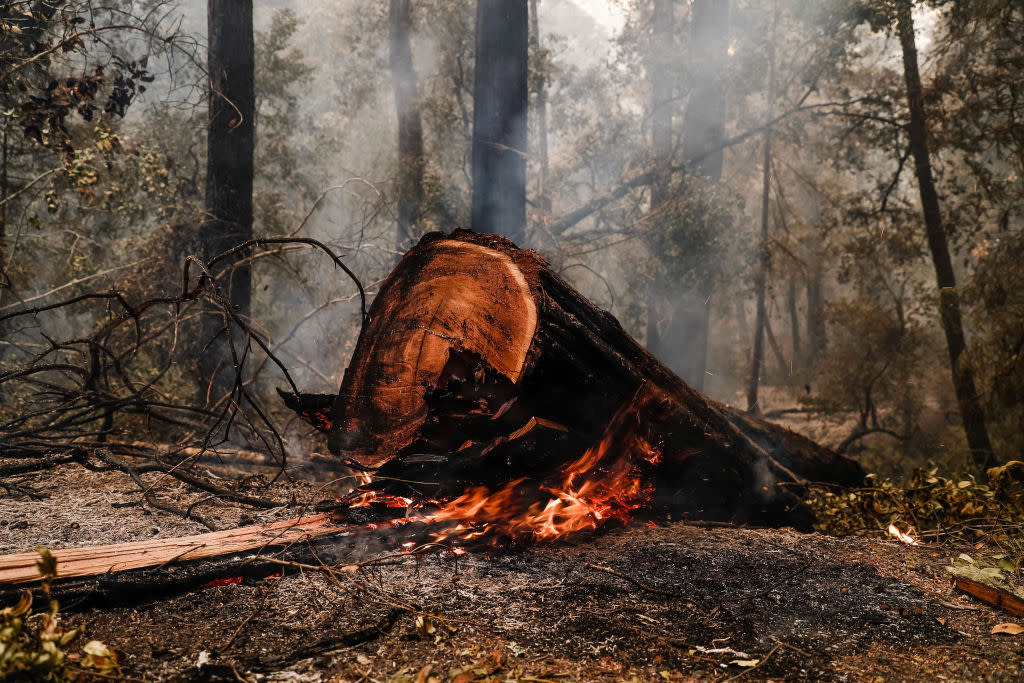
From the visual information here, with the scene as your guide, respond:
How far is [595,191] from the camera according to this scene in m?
16.1

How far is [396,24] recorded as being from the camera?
1778cm

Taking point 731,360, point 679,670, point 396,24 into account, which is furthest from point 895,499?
point 731,360

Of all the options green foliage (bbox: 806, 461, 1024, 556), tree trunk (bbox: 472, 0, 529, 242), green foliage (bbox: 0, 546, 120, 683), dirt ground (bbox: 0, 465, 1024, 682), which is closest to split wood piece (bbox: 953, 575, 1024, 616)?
dirt ground (bbox: 0, 465, 1024, 682)

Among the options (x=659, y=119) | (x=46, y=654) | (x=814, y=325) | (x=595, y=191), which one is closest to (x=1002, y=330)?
(x=46, y=654)

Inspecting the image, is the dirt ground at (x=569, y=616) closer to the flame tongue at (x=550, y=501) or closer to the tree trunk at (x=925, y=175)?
the flame tongue at (x=550, y=501)

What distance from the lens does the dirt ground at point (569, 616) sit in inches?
95.6

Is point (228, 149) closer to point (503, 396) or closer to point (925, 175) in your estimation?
point (503, 396)

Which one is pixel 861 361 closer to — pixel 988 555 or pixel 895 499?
pixel 895 499

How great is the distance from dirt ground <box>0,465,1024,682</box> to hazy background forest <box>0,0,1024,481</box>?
205 cm

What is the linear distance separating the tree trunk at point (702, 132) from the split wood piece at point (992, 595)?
35.3 ft

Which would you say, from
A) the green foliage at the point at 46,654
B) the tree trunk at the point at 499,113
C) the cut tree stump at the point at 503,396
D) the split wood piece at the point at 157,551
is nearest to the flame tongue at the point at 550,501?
the cut tree stump at the point at 503,396

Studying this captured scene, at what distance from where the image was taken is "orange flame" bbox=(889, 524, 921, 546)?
4171 millimetres

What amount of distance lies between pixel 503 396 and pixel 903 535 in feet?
9.81

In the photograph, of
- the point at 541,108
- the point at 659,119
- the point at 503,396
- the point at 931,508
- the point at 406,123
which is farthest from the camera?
the point at 659,119
